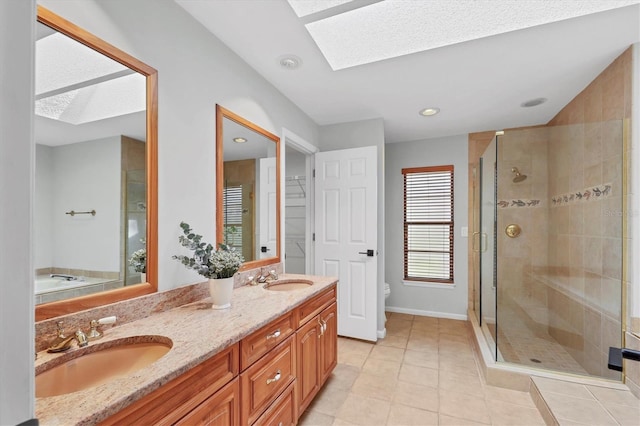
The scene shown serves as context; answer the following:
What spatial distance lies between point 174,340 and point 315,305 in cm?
106

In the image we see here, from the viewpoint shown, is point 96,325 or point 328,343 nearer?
point 96,325

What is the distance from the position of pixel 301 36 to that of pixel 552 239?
3.15m

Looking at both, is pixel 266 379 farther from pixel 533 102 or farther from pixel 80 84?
pixel 533 102

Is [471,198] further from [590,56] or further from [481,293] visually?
[590,56]

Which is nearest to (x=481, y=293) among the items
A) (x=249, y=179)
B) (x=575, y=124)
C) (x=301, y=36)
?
(x=575, y=124)

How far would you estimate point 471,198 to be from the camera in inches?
148

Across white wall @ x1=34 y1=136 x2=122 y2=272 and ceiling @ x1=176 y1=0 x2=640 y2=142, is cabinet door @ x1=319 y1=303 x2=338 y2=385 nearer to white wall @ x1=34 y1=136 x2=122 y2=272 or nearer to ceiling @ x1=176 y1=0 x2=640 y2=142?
white wall @ x1=34 y1=136 x2=122 y2=272

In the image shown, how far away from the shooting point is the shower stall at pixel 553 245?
2160 mm

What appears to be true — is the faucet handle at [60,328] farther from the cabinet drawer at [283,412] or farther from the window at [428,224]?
the window at [428,224]

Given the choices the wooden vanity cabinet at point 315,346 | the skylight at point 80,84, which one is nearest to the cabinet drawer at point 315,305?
the wooden vanity cabinet at point 315,346

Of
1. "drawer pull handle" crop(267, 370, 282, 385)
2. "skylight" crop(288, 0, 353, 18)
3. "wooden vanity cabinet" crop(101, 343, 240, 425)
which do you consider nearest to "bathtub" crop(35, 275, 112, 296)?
"wooden vanity cabinet" crop(101, 343, 240, 425)

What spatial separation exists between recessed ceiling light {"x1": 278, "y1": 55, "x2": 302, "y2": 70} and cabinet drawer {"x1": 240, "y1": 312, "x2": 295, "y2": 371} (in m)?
1.75

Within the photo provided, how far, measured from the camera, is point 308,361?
186 cm

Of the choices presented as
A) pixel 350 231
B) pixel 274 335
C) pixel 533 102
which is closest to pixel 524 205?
pixel 533 102
